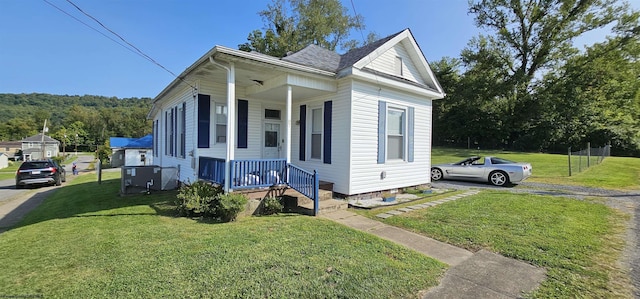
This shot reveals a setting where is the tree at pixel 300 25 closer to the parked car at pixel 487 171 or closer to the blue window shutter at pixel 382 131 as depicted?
the parked car at pixel 487 171

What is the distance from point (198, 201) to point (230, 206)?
927 mm

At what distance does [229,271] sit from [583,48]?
36644 millimetres

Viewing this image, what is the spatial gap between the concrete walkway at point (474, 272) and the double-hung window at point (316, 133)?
382cm

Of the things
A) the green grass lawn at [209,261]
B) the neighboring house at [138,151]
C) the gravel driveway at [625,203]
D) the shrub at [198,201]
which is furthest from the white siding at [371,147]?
Answer: the neighboring house at [138,151]

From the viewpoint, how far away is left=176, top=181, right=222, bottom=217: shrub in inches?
233

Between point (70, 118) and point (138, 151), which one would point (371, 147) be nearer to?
point (138, 151)

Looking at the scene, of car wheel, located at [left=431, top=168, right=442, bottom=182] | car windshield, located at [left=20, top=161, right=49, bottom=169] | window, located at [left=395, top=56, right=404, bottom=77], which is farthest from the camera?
car windshield, located at [left=20, top=161, right=49, bottom=169]

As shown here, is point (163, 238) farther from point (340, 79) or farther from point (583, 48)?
point (583, 48)

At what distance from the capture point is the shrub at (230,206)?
554 cm

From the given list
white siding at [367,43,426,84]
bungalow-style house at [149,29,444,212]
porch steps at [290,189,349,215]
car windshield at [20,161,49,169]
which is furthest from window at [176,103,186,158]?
car windshield at [20,161,49,169]

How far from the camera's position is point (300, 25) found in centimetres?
2556

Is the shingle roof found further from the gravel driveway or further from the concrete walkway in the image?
the gravel driveway

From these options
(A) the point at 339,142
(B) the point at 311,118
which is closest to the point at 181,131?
(B) the point at 311,118

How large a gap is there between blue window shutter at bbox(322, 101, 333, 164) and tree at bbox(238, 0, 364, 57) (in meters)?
18.6
